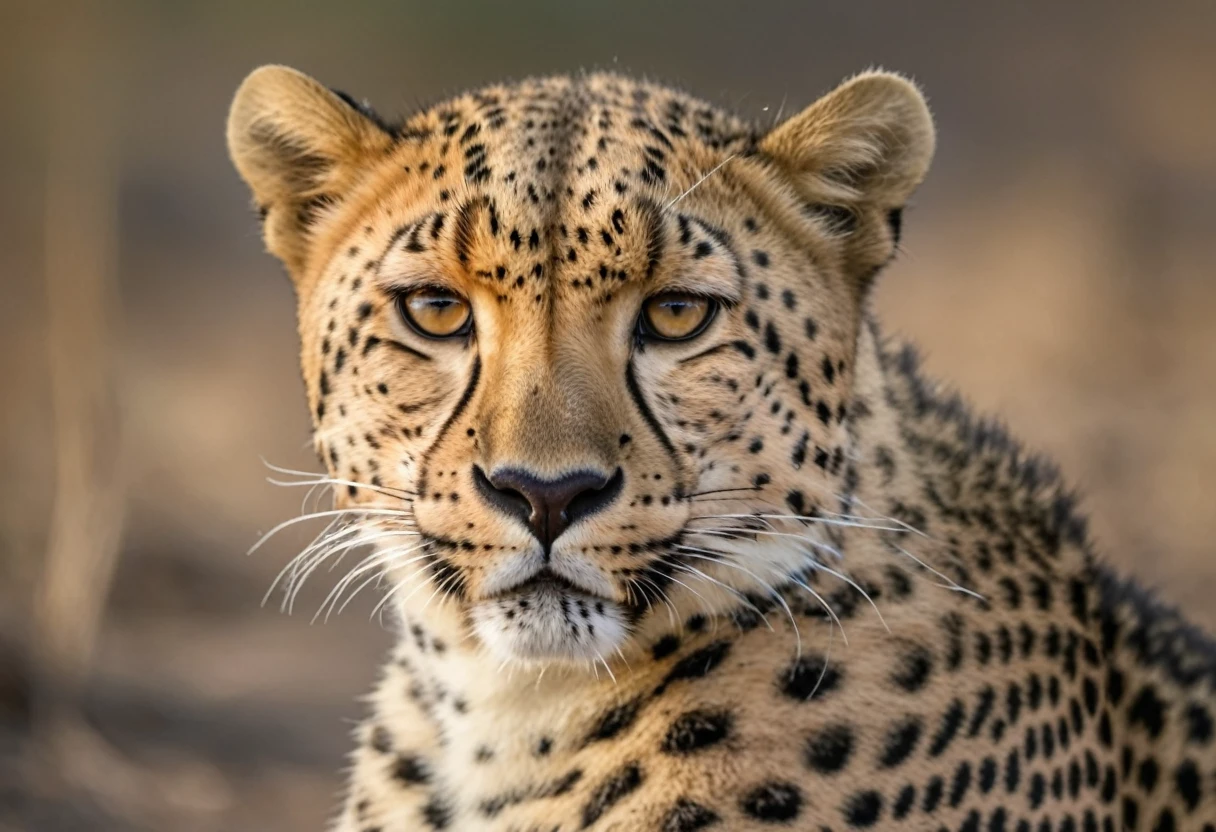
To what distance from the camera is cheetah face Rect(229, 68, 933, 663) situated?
2922mm

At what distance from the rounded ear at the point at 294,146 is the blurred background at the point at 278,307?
3.13 metres

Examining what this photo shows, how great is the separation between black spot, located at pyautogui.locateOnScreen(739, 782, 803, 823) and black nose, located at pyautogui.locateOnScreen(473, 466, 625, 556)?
0.62 m

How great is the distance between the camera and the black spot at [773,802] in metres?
2.99

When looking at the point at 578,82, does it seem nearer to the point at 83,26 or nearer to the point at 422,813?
the point at 422,813

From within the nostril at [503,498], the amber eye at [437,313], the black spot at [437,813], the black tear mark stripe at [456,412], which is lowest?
the black spot at [437,813]

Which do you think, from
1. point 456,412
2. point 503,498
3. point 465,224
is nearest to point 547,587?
point 503,498

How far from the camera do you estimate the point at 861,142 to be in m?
3.35

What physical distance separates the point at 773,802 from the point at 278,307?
8.44 m

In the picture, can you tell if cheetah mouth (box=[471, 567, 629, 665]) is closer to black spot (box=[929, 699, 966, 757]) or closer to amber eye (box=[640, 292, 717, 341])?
amber eye (box=[640, 292, 717, 341])

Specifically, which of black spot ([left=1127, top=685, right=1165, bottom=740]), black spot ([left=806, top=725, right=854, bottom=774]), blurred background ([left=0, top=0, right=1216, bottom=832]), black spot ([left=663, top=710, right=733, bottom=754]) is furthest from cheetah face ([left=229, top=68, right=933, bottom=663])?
blurred background ([left=0, top=0, right=1216, bottom=832])

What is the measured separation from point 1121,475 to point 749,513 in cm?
622

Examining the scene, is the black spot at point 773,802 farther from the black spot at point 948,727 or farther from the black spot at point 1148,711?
the black spot at point 1148,711

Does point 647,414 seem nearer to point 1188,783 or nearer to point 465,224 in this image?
point 465,224

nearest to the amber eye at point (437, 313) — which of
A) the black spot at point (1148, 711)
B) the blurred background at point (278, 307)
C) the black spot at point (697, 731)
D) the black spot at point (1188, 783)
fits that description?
the black spot at point (697, 731)
